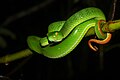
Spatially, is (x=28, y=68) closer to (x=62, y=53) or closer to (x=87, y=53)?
(x=87, y=53)

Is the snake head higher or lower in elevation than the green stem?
higher

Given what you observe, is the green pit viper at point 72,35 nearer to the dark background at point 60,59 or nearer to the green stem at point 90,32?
the green stem at point 90,32

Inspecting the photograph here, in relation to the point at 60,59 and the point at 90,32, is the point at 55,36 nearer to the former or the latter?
the point at 90,32

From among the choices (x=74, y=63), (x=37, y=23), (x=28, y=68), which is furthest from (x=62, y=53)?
(x=37, y=23)

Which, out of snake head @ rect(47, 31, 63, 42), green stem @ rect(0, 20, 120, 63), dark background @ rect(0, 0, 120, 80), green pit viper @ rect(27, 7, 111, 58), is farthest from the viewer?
dark background @ rect(0, 0, 120, 80)

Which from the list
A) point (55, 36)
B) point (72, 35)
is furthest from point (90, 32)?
point (55, 36)

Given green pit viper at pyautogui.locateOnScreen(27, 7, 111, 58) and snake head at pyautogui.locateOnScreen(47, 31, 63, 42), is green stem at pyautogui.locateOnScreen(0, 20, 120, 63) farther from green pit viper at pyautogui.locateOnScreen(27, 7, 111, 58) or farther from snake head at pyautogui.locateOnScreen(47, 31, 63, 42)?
snake head at pyautogui.locateOnScreen(47, 31, 63, 42)

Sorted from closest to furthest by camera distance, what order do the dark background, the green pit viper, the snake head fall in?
the green pit viper
the snake head
the dark background

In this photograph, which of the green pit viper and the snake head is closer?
the green pit viper

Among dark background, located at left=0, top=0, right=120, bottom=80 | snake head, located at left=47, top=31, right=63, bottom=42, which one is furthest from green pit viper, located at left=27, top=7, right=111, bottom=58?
dark background, located at left=0, top=0, right=120, bottom=80

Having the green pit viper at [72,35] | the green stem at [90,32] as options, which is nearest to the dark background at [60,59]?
the green pit viper at [72,35]
